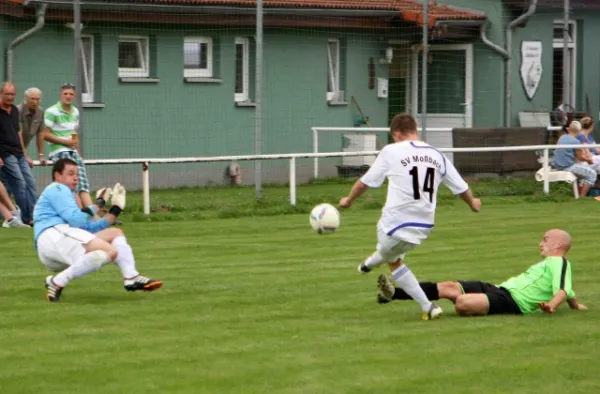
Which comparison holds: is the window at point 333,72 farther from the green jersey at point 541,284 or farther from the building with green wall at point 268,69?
the green jersey at point 541,284

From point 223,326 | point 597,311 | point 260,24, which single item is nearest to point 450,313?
point 597,311

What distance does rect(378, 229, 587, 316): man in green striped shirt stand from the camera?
1143cm

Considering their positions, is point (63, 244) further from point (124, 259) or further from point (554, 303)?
point (554, 303)

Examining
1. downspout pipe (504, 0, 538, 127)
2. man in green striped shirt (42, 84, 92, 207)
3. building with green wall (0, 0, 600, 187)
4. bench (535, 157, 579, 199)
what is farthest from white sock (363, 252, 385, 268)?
downspout pipe (504, 0, 538, 127)

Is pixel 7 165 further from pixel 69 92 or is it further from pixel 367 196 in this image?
pixel 367 196

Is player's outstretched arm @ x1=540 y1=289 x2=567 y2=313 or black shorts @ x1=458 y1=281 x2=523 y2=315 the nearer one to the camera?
player's outstretched arm @ x1=540 y1=289 x2=567 y2=313

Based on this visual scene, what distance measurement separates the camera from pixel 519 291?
11578mm

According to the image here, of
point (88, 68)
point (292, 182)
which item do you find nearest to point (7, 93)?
point (292, 182)

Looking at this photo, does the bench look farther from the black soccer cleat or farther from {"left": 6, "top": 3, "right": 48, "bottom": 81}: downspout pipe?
the black soccer cleat

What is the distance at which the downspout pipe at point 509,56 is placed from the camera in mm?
29828

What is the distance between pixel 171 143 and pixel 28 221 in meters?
6.68

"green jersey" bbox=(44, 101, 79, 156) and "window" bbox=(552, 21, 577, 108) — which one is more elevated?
"window" bbox=(552, 21, 577, 108)

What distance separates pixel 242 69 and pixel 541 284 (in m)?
16.9

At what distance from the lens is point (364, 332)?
10688 mm
